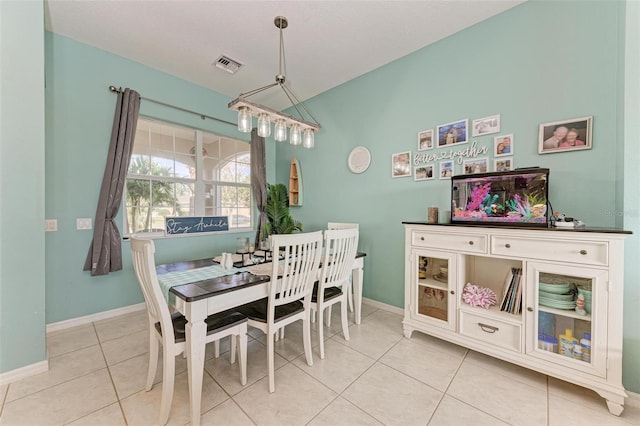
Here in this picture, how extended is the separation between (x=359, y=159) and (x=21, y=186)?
9.86 ft

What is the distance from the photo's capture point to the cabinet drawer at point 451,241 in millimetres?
1837

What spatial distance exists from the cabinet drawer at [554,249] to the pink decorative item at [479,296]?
38cm

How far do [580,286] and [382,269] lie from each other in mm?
1633

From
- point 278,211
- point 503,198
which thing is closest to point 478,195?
point 503,198

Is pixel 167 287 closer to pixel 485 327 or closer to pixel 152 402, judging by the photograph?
pixel 152 402

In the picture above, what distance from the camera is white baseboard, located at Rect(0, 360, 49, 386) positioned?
5.29ft

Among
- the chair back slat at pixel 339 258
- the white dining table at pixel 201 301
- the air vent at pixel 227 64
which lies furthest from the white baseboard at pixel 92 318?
the air vent at pixel 227 64

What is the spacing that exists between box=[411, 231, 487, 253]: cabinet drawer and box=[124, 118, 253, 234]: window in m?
2.76

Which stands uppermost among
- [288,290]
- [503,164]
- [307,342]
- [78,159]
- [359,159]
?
[359,159]

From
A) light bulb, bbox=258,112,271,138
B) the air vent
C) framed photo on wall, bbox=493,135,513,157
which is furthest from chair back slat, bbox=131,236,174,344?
framed photo on wall, bbox=493,135,513,157

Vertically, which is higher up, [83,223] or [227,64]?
[227,64]

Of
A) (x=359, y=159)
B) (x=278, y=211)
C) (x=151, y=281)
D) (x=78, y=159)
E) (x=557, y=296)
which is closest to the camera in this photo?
(x=151, y=281)

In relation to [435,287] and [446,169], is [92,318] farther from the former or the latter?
[446,169]

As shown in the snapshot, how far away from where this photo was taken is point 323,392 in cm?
155
